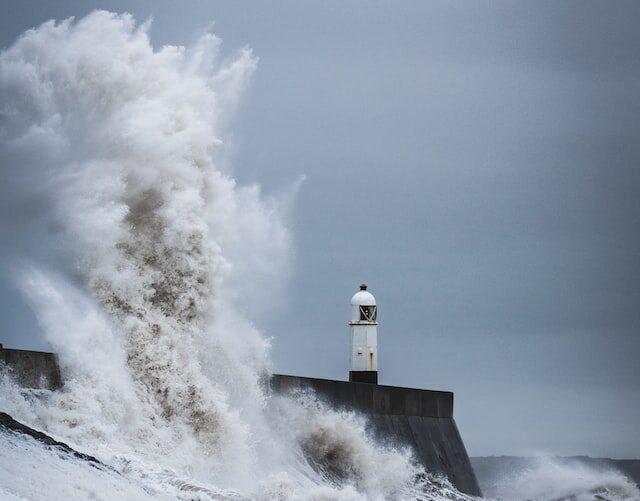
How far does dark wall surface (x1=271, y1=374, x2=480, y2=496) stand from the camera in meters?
19.2

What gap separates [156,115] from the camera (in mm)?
17703

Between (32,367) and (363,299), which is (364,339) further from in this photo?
(32,367)

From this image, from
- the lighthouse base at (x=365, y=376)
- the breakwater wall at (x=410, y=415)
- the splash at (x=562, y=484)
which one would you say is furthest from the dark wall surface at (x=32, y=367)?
the splash at (x=562, y=484)

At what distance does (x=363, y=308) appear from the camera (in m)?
25.0

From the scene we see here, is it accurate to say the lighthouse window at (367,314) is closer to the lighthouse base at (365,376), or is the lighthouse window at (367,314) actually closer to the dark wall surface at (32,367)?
the lighthouse base at (365,376)

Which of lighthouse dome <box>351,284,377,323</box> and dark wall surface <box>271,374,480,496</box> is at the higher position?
lighthouse dome <box>351,284,377,323</box>

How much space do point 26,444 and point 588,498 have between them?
18517 millimetres

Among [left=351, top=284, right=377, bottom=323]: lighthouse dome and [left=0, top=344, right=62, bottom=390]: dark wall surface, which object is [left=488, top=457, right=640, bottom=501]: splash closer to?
[left=351, top=284, right=377, bottom=323]: lighthouse dome

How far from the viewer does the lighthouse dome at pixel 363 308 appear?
25.0 metres

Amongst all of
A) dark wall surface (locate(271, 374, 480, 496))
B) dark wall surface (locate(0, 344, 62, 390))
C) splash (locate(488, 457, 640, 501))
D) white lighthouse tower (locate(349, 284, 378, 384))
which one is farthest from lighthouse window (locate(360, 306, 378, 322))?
dark wall surface (locate(0, 344, 62, 390))

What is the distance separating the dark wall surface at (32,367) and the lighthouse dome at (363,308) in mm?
11846

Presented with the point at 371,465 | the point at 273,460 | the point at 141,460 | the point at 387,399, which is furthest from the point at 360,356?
the point at 141,460

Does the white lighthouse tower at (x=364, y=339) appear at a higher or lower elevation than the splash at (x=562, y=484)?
higher

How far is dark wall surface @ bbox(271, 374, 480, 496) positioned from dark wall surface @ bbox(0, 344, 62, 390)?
4.69 m
